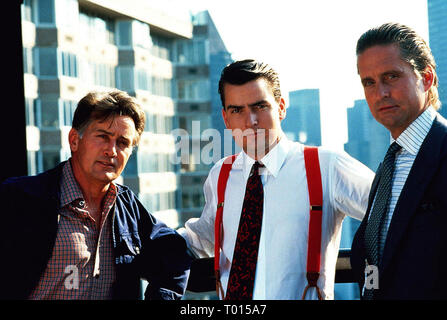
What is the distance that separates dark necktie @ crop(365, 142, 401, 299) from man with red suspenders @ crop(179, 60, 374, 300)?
0.14m

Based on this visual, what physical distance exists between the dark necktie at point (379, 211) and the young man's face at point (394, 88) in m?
0.07

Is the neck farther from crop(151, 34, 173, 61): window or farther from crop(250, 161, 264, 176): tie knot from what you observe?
crop(151, 34, 173, 61): window

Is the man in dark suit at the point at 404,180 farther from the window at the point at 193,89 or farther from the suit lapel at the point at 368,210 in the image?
the window at the point at 193,89

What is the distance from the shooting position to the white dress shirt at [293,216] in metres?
1.40

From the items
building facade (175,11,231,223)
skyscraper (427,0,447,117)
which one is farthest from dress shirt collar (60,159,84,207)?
skyscraper (427,0,447,117)

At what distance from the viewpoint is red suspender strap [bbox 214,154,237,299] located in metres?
1.53

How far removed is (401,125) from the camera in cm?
121

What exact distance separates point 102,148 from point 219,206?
0.45m

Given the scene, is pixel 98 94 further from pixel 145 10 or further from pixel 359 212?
pixel 145 10

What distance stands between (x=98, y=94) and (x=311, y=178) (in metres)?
0.76

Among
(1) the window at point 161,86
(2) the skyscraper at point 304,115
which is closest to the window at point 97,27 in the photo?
(1) the window at point 161,86

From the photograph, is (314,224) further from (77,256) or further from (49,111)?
(49,111)

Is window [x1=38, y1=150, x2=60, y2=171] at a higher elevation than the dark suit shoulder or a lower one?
higher

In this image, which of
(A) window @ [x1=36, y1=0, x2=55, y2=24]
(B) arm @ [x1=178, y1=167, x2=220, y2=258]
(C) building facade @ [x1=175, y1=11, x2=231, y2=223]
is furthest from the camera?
(A) window @ [x1=36, y1=0, x2=55, y2=24]
